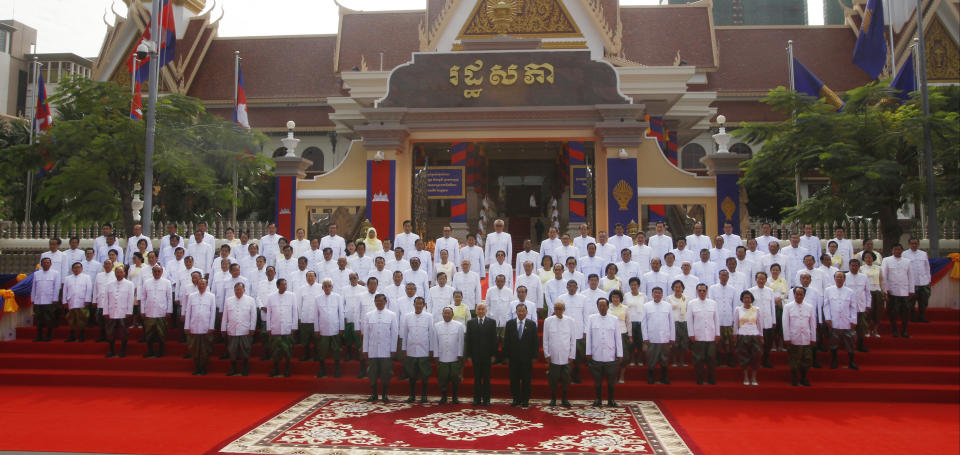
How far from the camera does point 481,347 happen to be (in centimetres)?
871

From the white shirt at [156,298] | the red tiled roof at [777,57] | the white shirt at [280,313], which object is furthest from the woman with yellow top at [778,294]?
the red tiled roof at [777,57]

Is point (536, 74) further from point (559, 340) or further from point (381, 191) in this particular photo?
point (559, 340)

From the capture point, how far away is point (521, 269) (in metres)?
11.4

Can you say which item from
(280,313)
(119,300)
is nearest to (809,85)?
(280,313)

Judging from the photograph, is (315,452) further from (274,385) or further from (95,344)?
(95,344)

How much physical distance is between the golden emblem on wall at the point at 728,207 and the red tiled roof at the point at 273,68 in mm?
20241

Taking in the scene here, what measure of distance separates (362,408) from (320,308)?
179 cm

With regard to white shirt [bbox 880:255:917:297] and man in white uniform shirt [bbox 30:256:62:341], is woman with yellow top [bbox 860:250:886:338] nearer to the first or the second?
white shirt [bbox 880:255:917:297]

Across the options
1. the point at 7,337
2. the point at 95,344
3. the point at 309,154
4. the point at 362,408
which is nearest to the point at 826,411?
the point at 362,408

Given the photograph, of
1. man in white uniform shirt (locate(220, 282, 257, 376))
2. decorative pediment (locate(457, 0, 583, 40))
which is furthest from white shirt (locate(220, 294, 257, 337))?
decorative pediment (locate(457, 0, 583, 40))

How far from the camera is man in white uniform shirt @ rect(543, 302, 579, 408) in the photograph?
8.69 metres

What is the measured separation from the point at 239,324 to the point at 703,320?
→ 6.49 metres

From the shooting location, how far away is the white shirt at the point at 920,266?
1098cm

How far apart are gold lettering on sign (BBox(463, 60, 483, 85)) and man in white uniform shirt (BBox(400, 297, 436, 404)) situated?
26.8ft
